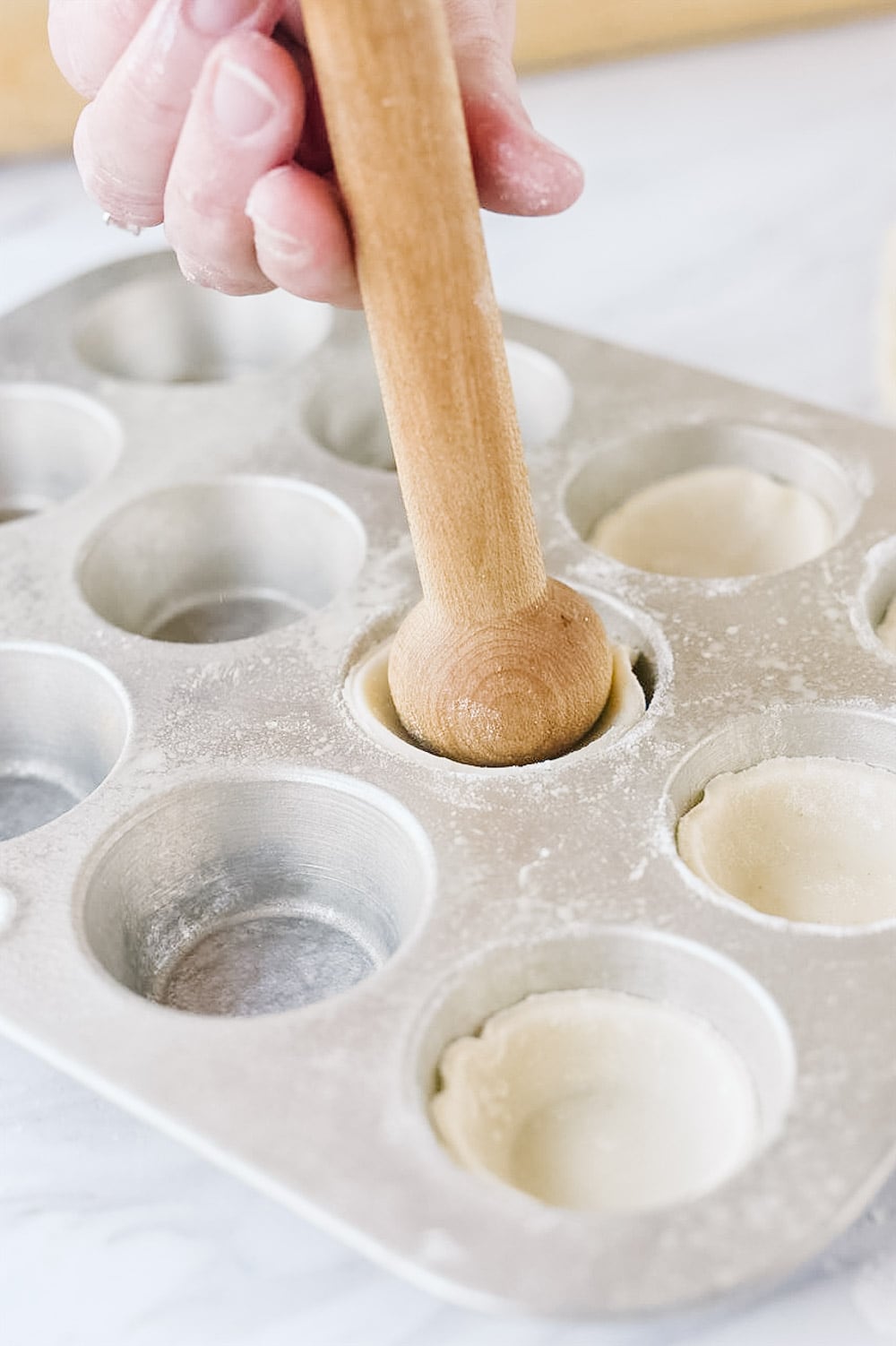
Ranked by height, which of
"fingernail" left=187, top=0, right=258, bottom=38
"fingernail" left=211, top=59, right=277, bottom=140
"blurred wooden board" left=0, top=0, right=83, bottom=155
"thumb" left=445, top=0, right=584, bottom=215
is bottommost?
"blurred wooden board" left=0, top=0, right=83, bottom=155

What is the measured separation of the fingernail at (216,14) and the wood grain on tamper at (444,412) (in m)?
0.19

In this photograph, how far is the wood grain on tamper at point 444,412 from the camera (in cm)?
91

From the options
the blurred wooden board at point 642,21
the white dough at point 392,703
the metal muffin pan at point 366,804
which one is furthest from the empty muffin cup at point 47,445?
the blurred wooden board at point 642,21

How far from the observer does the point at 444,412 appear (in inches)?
40.5

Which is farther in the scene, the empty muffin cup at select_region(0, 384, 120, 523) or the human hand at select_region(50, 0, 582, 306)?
the empty muffin cup at select_region(0, 384, 120, 523)

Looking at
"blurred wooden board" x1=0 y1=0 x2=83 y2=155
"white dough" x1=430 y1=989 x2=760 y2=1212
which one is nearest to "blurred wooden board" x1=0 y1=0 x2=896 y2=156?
"blurred wooden board" x1=0 y1=0 x2=83 y2=155

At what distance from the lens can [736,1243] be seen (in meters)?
0.80

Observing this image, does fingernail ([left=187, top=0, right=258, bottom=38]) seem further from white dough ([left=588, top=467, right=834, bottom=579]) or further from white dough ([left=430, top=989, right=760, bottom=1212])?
white dough ([left=430, top=989, right=760, bottom=1212])

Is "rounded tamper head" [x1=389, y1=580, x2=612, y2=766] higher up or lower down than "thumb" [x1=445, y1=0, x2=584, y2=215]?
lower down

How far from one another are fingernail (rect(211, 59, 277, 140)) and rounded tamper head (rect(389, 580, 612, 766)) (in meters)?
0.39

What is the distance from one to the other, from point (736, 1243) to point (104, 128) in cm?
93

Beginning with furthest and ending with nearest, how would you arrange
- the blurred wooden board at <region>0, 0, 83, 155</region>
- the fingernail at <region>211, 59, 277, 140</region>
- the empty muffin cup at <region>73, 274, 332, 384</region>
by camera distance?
the blurred wooden board at <region>0, 0, 83, 155</region> < the empty muffin cup at <region>73, 274, 332, 384</region> < the fingernail at <region>211, 59, 277, 140</region>

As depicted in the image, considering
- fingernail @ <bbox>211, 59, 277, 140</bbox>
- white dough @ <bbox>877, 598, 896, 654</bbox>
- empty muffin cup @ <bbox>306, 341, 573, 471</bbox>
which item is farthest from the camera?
empty muffin cup @ <bbox>306, 341, 573, 471</bbox>

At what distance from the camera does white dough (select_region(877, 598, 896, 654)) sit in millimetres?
1285
